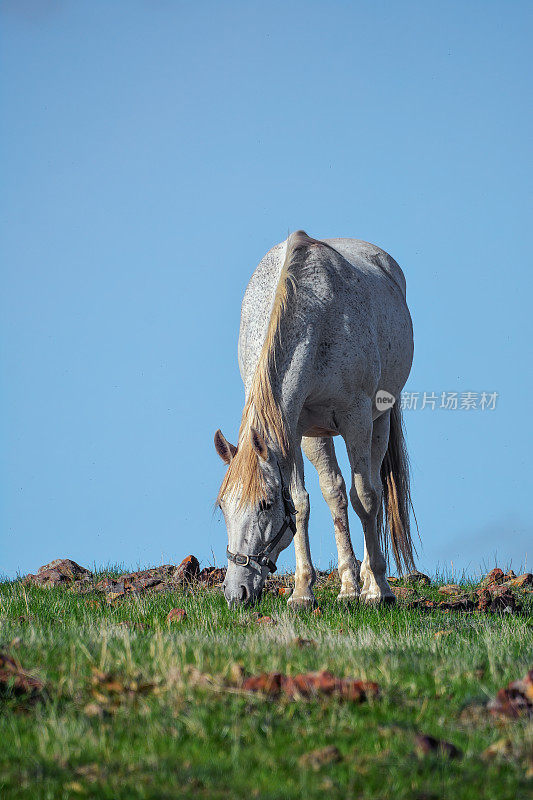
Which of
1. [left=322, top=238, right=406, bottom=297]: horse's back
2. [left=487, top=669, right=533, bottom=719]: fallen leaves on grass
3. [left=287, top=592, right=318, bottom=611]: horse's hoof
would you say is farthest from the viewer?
[left=322, top=238, right=406, bottom=297]: horse's back

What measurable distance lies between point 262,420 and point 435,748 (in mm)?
4070

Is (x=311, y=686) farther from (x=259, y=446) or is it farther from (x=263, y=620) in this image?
(x=259, y=446)

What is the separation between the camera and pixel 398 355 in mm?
9234

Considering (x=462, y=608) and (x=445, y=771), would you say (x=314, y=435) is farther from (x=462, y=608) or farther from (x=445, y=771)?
(x=445, y=771)

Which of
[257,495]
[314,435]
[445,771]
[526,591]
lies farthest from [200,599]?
[445,771]

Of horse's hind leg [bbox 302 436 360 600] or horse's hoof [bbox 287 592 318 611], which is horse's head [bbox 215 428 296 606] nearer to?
horse's hoof [bbox 287 592 318 611]

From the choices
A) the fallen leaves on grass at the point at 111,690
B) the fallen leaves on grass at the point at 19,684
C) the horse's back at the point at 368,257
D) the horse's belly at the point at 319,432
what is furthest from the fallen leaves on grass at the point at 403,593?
the fallen leaves on grass at the point at 19,684

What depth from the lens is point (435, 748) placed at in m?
2.91

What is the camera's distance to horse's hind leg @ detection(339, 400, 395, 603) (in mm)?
7852

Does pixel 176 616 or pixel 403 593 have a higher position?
pixel 403 593

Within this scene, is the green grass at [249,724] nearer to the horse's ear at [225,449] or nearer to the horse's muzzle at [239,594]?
the horse's muzzle at [239,594]

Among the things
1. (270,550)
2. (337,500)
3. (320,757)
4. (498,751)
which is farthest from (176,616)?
(498,751)

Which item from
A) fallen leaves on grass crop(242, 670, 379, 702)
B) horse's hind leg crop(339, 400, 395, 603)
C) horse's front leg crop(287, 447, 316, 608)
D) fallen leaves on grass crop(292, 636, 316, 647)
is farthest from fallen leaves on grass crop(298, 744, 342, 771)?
horse's hind leg crop(339, 400, 395, 603)

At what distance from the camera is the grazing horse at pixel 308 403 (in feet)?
21.6
